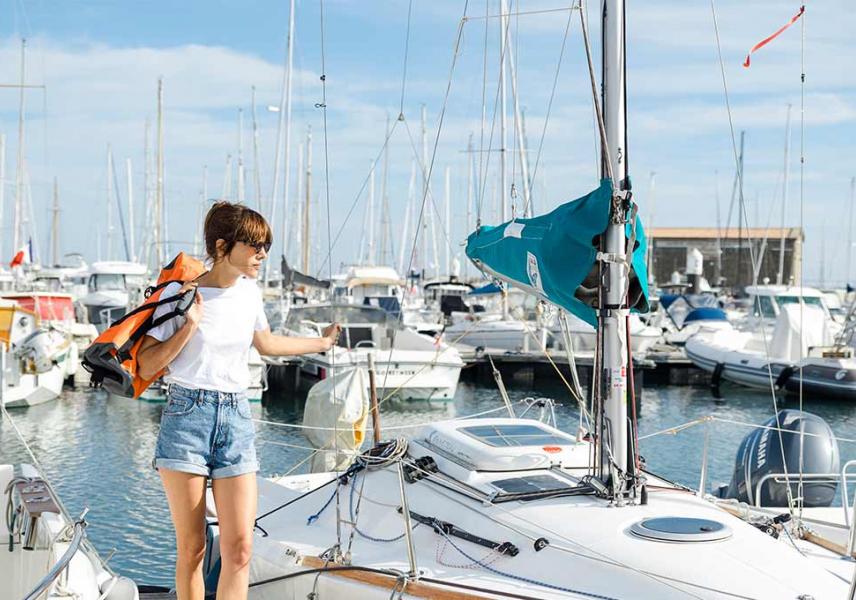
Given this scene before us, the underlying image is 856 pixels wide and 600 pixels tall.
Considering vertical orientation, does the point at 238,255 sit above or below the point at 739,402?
above

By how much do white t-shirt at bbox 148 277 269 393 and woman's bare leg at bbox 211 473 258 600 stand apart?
14.2 inches

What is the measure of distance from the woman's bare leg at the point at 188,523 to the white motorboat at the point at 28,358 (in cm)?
1672

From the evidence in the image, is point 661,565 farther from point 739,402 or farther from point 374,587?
point 739,402

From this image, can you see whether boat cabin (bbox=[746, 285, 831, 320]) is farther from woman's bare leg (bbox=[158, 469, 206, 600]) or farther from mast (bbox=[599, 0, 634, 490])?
woman's bare leg (bbox=[158, 469, 206, 600])

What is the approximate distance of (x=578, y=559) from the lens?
4691 millimetres

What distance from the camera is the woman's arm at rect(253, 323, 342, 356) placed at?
160 inches

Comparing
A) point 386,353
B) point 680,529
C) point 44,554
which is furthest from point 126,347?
point 386,353

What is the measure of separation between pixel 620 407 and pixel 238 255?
229 centimetres

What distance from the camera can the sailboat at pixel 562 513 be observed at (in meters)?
4.57

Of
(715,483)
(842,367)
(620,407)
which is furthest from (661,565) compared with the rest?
(842,367)

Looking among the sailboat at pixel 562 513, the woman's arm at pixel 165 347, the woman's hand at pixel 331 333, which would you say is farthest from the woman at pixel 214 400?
the sailboat at pixel 562 513

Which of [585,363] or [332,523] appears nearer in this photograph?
[332,523]

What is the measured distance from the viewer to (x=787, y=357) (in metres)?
25.3

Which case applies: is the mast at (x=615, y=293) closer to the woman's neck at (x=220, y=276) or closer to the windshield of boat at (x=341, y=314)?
the woman's neck at (x=220, y=276)
